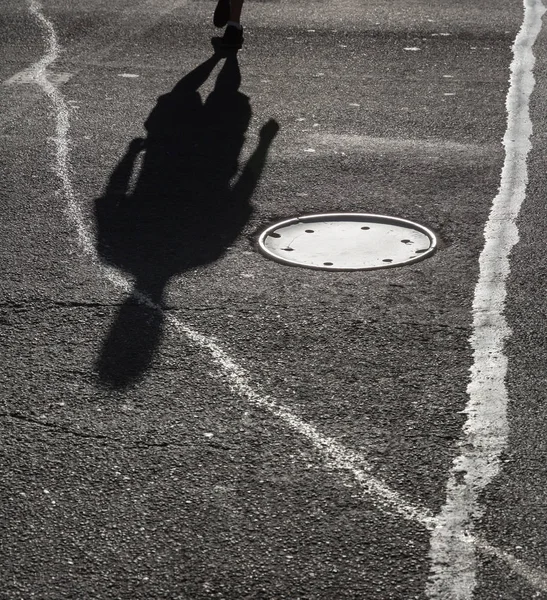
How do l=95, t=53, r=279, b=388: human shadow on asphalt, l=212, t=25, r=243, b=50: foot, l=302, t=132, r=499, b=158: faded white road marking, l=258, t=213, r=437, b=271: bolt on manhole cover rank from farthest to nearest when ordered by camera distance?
l=212, t=25, r=243, b=50: foot
l=302, t=132, r=499, b=158: faded white road marking
l=258, t=213, r=437, b=271: bolt on manhole cover
l=95, t=53, r=279, b=388: human shadow on asphalt

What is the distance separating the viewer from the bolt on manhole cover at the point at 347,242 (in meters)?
6.12

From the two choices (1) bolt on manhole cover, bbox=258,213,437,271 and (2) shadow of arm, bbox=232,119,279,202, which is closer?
(1) bolt on manhole cover, bbox=258,213,437,271

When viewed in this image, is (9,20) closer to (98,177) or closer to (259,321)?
(98,177)

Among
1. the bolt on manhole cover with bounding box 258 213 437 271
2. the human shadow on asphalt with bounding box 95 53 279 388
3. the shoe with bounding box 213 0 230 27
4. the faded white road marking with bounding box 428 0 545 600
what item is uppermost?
the shoe with bounding box 213 0 230 27

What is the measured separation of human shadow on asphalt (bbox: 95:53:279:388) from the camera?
5.33m

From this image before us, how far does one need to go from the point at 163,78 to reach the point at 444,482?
653 cm

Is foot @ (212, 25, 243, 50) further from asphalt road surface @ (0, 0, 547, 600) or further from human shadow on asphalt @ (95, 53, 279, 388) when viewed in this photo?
human shadow on asphalt @ (95, 53, 279, 388)

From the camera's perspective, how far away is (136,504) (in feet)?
13.1

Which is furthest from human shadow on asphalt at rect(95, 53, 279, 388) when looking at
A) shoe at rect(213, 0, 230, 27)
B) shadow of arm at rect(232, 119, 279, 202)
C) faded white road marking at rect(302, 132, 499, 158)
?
shoe at rect(213, 0, 230, 27)

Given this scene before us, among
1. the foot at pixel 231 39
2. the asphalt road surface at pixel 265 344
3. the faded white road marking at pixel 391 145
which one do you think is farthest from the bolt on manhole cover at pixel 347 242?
the foot at pixel 231 39

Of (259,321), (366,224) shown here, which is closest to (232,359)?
(259,321)

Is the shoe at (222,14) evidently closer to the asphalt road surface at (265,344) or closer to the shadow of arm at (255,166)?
the asphalt road surface at (265,344)

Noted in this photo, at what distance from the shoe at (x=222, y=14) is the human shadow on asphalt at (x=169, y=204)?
1.75 m

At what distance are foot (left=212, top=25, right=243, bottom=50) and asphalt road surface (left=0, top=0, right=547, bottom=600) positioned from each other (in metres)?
0.98
